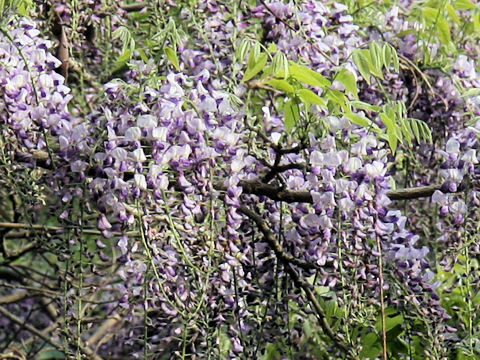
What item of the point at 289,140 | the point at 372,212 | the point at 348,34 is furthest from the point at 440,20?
the point at 372,212

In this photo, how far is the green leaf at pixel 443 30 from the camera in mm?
2688

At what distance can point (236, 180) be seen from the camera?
2197mm

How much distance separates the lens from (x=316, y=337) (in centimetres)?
312

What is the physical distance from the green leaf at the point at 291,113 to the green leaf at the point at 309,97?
0.04 meters

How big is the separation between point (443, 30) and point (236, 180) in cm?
87

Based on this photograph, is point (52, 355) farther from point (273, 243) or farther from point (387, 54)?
point (387, 54)

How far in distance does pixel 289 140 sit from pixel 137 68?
1.45 feet

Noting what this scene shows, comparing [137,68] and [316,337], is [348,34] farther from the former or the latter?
[316,337]

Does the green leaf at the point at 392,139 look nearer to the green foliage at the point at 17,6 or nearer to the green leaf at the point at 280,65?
the green leaf at the point at 280,65

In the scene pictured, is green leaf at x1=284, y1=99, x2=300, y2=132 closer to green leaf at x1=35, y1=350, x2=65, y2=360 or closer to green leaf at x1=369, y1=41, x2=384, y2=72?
green leaf at x1=369, y1=41, x2=384, y2=72

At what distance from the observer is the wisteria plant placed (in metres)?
2.12

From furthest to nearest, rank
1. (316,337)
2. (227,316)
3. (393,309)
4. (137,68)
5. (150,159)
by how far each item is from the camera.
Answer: (316,337), (393,309), (227,316), (137,68), (150,159)

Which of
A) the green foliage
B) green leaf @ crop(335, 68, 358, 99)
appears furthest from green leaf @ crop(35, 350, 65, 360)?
green leaf @ crop(335, 68, 358, 99)

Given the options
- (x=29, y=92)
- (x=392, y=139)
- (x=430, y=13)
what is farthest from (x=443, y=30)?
(x=29, y=92)
